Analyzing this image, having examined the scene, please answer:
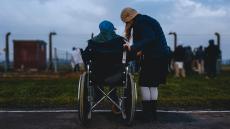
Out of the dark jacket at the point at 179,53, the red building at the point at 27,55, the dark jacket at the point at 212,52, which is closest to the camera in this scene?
the dark jacket at the point at 212,52

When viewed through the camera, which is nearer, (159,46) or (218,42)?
(159,46)

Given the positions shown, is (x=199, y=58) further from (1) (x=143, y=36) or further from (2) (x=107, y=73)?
(2) (x=107, y=73)

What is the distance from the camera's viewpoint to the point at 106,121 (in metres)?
7.75

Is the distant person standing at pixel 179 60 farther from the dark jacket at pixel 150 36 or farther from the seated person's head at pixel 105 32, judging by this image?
the seated person's head at pixel 105 32

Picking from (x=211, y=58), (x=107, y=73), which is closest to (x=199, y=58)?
(x=211, y=58)

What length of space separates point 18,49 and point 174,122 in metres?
34.3

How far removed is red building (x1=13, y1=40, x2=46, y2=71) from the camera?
134 feet

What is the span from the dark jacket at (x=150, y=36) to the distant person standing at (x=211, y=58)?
16.5 meters

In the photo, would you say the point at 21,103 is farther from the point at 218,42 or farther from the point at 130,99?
the point at 218,42

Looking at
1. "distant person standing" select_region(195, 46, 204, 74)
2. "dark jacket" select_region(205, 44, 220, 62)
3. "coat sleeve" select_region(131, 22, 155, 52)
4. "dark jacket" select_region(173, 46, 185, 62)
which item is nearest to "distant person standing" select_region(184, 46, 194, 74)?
"distant person standing" select_region(195, 46, 204, 74)

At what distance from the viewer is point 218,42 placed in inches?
1206

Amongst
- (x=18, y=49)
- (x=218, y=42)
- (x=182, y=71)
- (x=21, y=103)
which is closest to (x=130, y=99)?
(x=21, y=103)

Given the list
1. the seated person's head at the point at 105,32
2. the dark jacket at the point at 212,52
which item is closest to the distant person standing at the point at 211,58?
the dark jacket at the point at 212,52

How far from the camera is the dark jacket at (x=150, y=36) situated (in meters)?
7.75
